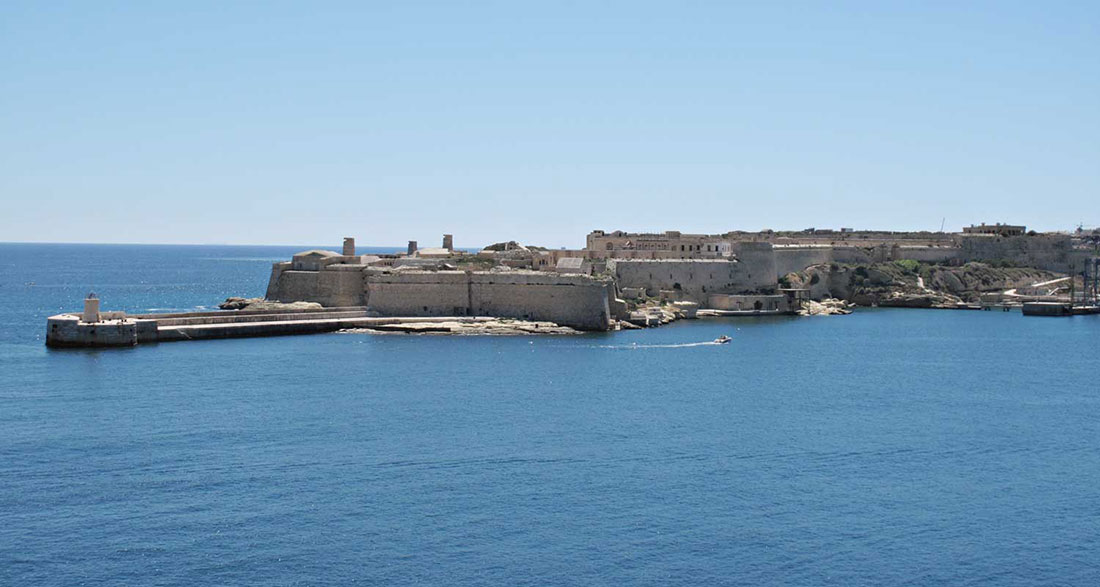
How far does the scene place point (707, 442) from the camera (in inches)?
942

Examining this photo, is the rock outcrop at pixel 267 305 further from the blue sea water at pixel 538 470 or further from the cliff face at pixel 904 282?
the cliff face at pixel 904 282

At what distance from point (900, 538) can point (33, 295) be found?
59.1m

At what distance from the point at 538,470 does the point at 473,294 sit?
27136mm

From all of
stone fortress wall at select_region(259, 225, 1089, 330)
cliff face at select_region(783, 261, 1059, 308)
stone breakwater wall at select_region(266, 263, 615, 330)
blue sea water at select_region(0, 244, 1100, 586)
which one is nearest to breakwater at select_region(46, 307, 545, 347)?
stone breakwater wall at select_region(266, 263, 615, 330)

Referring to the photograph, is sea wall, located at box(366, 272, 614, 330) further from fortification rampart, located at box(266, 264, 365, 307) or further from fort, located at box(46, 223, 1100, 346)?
fortification rampart, located at box(266, 264, 365, 307)

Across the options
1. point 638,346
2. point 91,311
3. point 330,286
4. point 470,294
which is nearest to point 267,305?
point 330,286

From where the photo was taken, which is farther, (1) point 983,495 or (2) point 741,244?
(2) point 741,244

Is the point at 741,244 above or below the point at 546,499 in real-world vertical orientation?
above

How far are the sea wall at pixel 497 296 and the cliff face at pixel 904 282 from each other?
19.8m

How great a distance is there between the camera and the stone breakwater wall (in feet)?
153

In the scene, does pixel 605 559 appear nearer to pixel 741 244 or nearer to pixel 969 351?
pixel 969 351

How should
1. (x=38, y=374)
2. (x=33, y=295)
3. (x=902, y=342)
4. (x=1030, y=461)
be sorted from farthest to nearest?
1. (x=33, y=295)
2. (x=902, y=342)
3. (x=38, y=374)
4. (x=1030, y=461)

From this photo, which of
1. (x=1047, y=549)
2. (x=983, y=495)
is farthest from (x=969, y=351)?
(x=1047, y=549)

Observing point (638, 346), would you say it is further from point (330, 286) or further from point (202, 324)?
point (330, 286)
